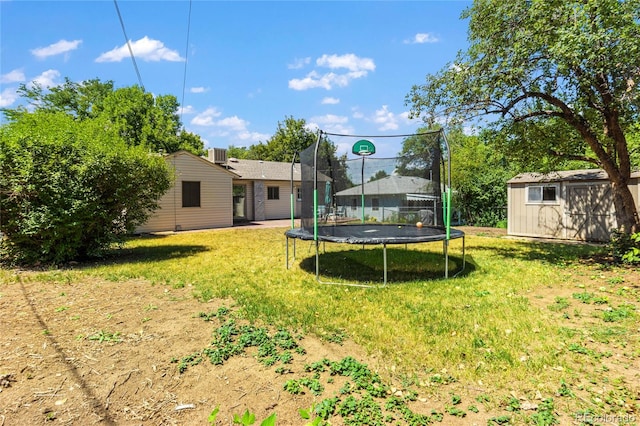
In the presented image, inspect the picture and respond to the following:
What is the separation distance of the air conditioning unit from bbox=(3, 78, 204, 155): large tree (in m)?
6.26

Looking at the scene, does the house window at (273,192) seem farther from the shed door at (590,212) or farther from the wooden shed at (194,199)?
the shed door at (590,212)

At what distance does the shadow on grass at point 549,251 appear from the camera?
7.53 meters

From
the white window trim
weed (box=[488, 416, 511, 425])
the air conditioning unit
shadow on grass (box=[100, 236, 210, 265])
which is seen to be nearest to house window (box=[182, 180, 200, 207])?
the air conditioning unit

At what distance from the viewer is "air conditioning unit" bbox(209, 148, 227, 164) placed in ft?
56.7

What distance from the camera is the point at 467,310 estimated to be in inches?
163

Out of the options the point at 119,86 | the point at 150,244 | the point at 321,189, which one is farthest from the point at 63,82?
the point at 321,189

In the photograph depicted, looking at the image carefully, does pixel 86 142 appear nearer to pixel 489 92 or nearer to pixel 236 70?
pixel 236 70

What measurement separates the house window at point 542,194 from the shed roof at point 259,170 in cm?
1238

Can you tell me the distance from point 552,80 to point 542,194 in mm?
5624

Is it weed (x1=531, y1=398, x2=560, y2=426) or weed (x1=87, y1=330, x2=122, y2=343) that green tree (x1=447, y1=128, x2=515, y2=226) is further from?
weed (x1=87, y1=330, x2=122, y2=343)

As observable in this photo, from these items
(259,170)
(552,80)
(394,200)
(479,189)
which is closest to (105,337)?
(394,200)

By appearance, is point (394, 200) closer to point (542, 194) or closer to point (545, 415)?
point (542, 194)

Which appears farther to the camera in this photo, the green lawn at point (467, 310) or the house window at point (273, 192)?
the house window at point (273, 192)

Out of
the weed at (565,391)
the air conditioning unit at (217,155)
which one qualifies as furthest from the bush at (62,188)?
the air conditioning unit at (217,155)
